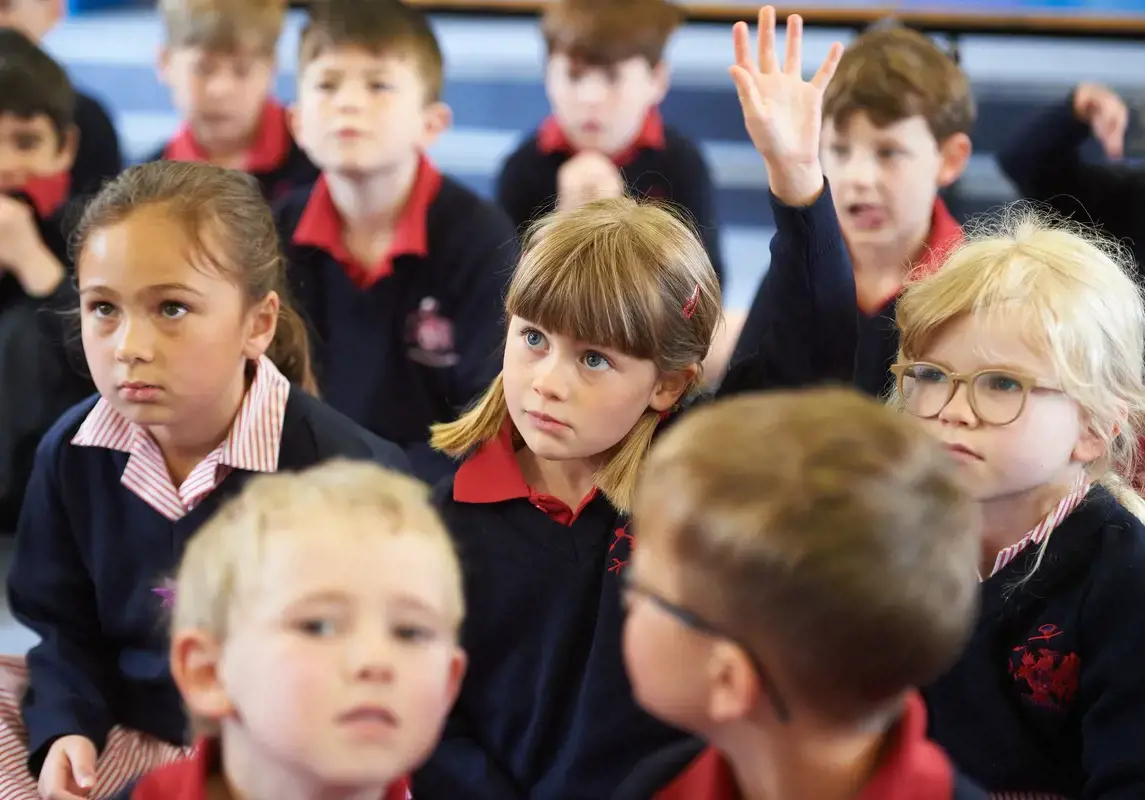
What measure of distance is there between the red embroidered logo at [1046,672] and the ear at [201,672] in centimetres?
75

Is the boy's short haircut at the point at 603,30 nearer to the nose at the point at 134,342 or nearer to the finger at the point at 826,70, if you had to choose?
the finger at the point at 826,70

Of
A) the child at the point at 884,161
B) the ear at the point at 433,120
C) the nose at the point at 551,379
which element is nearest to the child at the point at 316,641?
the nose at the point at 551,379

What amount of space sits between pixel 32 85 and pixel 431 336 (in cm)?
89

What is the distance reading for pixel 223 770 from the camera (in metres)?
1.00

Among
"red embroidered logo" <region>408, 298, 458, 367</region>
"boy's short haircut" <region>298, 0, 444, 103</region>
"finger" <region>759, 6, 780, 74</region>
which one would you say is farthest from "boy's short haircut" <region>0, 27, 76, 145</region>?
"finger" <region>759, 6, 780, 74</region>

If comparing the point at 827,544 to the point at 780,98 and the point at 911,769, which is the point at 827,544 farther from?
the point at 780,98

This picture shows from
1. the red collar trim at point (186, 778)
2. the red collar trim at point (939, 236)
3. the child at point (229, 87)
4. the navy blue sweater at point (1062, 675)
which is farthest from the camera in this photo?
the child at point (229, 87)

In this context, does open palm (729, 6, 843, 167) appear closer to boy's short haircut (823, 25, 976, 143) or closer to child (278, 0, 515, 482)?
boy's short haircut (823, 25, 976, 143)

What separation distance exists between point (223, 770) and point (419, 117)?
4.57 ft

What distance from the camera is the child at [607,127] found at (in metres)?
2.58

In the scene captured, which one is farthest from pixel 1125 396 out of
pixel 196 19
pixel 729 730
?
pixel 196 19

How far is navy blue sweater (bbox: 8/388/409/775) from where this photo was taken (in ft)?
4.66

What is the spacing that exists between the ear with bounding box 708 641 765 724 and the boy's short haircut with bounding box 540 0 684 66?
6.24ft

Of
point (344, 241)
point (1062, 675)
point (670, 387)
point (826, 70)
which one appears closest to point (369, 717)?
point (670, 387)
